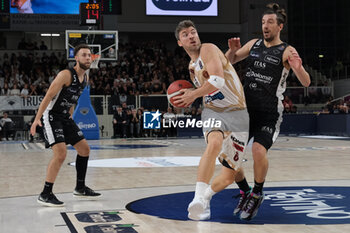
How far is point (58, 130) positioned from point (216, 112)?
6.71ft

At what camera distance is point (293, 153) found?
1275cm

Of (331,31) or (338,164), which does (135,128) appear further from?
(331,31)

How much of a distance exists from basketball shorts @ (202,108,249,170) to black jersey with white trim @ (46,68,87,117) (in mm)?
1899

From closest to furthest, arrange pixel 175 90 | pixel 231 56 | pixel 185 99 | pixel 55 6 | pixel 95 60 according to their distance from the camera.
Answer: pixel 185 99 < pixel 175 90 < pixel 231 56 < pixel 95 60 < pixel 55 6

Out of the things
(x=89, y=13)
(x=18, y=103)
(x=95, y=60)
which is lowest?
(x=18, y=103)

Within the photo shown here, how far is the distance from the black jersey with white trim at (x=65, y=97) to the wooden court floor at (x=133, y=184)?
1062 mm

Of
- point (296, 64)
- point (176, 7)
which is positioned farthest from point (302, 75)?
point (176, 7)

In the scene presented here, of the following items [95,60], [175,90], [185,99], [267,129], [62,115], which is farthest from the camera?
[95,60]

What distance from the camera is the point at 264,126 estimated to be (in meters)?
5.20

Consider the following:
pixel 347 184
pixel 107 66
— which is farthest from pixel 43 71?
pixel 347 184

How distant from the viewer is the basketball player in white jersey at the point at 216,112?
479 cm

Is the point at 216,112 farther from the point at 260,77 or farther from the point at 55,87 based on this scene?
the point at 55,87

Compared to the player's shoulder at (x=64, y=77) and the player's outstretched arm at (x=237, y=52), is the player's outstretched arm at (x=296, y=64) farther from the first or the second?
the player's shoulder at (x=64, y=77)

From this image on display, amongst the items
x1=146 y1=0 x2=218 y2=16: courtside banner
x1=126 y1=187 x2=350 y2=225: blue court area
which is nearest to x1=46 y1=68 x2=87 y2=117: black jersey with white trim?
x1=126 y1=187 x2=350 y2=225: blue court area
